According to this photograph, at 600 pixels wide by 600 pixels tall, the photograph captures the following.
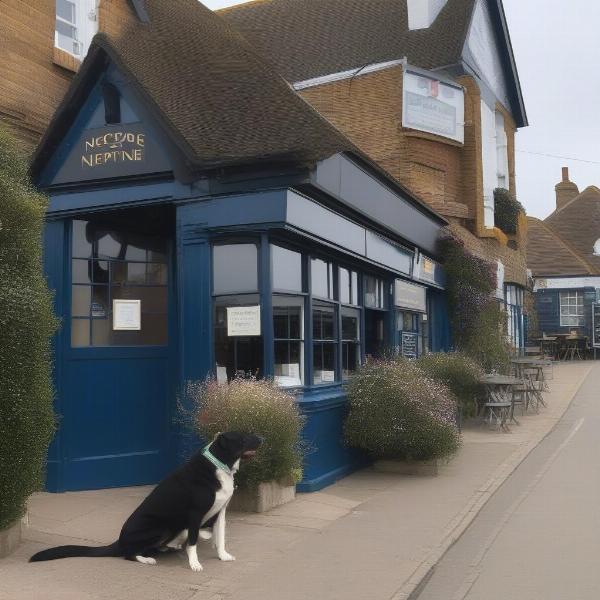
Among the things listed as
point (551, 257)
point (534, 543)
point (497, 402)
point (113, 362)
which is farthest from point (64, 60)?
point (551, 257)

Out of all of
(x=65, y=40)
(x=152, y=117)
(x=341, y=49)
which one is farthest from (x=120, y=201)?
(x=341, y=49)

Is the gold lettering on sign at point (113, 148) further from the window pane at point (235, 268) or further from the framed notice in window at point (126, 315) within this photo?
the framed notice in window at point (126, 315)

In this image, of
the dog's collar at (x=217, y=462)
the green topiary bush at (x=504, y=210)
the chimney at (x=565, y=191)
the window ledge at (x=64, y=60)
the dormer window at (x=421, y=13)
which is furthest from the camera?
the chimney at (x=565, y=191)

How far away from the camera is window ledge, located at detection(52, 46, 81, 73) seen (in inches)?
405

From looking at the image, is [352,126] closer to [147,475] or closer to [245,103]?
[245,103]

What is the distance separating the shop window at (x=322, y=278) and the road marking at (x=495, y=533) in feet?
10.9

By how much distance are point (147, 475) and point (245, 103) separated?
15.0 feet

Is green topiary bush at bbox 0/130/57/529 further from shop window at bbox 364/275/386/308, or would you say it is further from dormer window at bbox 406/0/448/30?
dormer window at bbox 406/0/448/30

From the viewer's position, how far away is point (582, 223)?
4059 centimetres

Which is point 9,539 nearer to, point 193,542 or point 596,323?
point 193,542

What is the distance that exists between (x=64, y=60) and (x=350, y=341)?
540 cm

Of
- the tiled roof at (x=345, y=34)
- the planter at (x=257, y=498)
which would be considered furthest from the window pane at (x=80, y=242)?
the tiled roof at (x=345, y=34)

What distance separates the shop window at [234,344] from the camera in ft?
28.5

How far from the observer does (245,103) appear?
932cm
